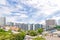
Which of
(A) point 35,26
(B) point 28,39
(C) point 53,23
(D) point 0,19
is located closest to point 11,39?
(B) point 28,39

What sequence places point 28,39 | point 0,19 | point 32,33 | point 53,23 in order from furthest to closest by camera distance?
1. point 53,23
2. point 0,19
3. point 32,33
4. point 28,39

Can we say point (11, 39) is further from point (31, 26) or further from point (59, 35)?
point (31, 26)

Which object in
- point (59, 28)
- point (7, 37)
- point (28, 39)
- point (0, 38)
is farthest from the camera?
point (59, 28)

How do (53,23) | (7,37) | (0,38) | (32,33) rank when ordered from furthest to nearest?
1. (53,23)
2. (32,33)
3. (7,37)
4. (0,38)

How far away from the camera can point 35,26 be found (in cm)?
1716

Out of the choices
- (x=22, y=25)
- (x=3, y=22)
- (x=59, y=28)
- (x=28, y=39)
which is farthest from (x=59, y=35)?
(x=3, y=22)

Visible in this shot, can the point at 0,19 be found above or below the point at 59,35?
above

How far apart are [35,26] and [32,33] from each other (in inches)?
200

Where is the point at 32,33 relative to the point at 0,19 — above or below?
below

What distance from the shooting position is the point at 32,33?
1209 cm

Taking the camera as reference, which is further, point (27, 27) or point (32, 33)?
point (27, 27)

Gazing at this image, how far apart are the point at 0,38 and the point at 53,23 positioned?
50.1 feet

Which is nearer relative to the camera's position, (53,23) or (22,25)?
(22,25)

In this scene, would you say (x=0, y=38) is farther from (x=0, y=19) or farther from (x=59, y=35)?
(x=0, y=19)
